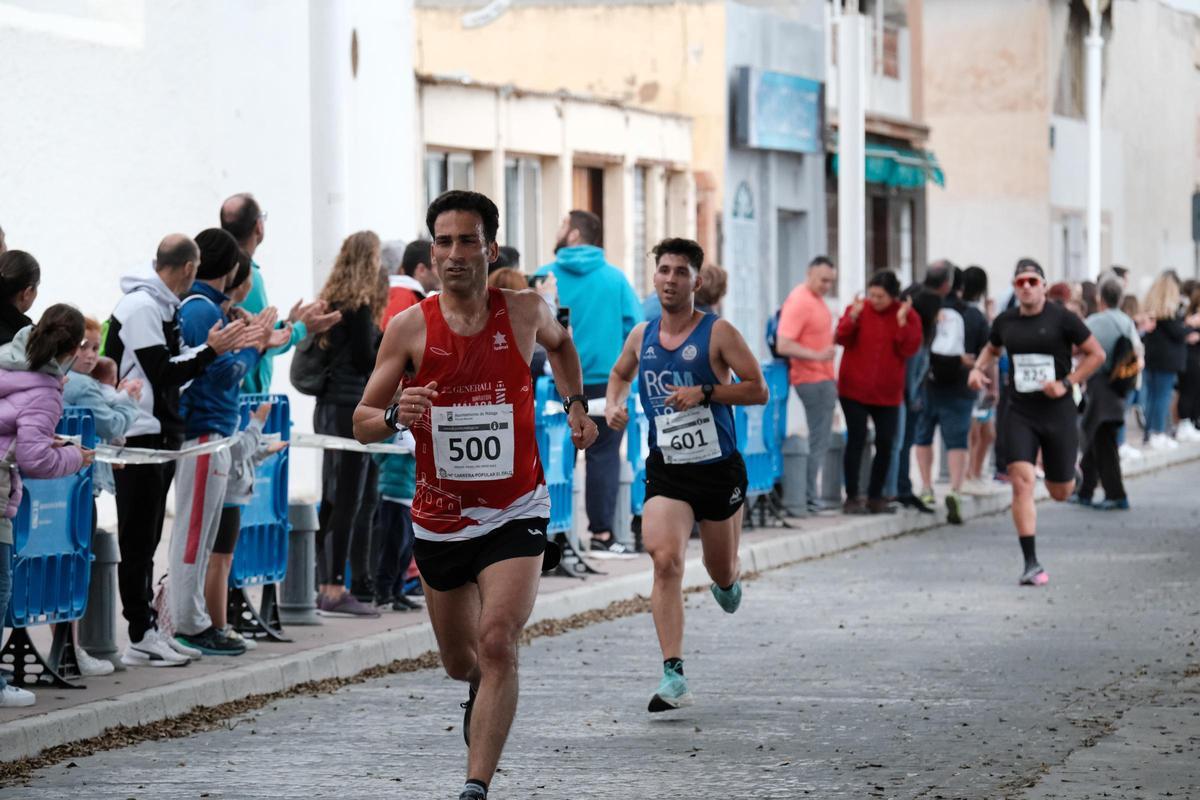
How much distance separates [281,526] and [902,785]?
4.43 metres

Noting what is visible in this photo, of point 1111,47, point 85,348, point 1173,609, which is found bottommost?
point 1173,609

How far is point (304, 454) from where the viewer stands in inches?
762

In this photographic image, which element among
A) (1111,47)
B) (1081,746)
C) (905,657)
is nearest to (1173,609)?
(905,657)

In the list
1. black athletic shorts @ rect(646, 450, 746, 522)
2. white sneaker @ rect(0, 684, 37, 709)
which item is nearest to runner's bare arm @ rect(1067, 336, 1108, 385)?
black athletic shorts @ rect(646, 450, 746, 522)

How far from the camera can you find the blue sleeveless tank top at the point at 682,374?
1038cm

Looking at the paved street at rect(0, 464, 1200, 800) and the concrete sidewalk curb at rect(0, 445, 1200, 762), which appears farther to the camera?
the concrete sidewalk curb at rect(0, 445, 1200, 762)

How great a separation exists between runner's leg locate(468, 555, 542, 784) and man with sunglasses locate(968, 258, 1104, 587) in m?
7.77

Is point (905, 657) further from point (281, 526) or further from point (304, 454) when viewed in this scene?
point (304, 454)

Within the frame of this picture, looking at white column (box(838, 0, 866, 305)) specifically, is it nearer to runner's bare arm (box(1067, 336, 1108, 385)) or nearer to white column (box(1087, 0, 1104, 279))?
runner's bare arm (box(1067, 336, 1108, 385))

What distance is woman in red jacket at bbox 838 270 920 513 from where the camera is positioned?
18.3 meters

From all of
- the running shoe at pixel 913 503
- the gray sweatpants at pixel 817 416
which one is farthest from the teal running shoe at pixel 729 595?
the running shoe at pixel 913 503

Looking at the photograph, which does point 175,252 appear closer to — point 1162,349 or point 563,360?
point 563,360

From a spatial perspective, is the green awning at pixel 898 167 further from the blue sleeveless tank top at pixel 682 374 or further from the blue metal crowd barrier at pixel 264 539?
the blue sleeveless tank top at pixel 682 374

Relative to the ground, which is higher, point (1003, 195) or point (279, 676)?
point (1003, 195)
